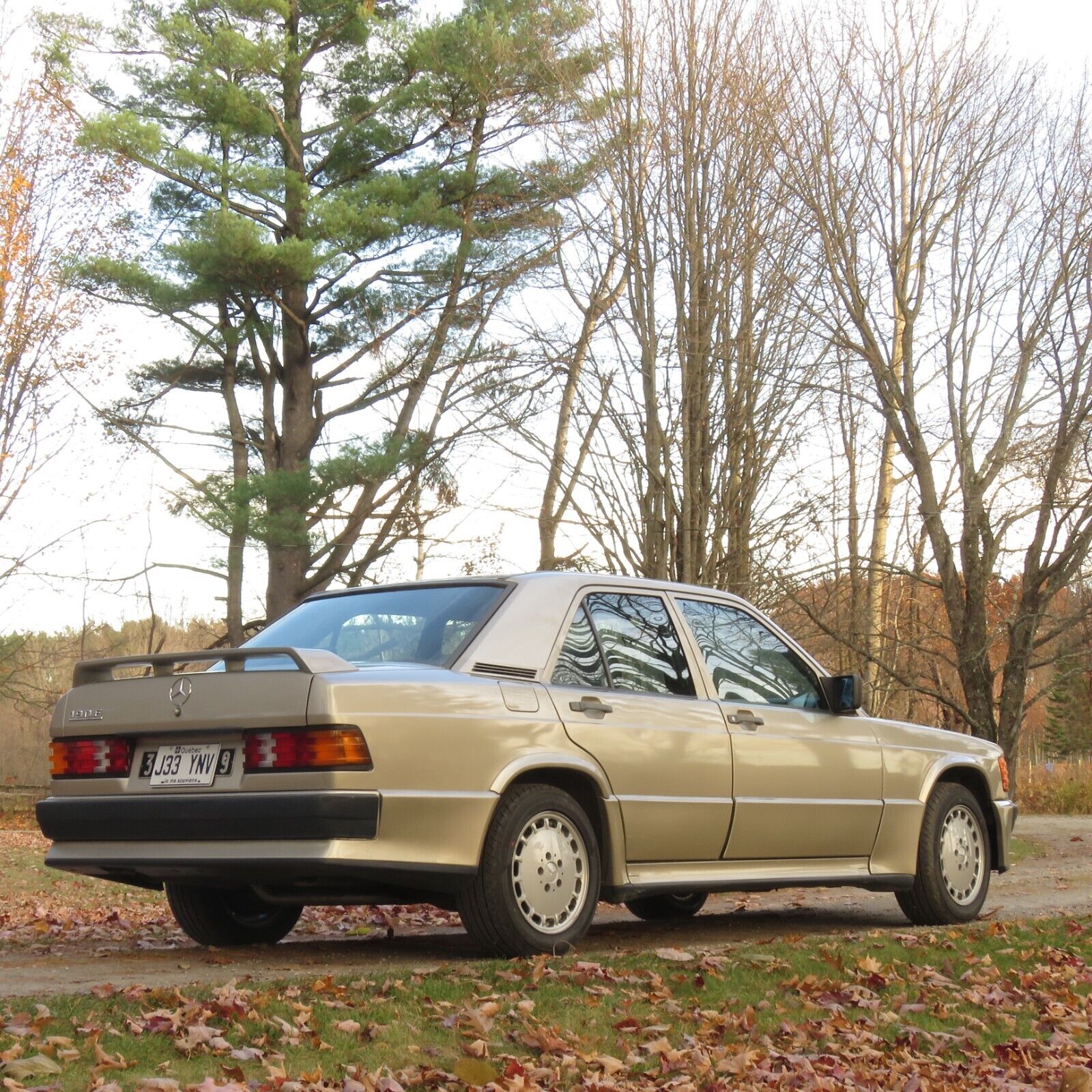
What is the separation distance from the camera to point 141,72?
22.4 meters

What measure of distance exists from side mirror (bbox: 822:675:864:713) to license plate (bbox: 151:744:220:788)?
11.0 feet

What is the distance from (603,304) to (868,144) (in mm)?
2816

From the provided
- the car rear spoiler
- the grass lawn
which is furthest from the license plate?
the grass lawn

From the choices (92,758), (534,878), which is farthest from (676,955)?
(92,758)

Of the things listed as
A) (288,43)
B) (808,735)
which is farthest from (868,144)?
(288,43)

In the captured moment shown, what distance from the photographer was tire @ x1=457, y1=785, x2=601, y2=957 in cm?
571

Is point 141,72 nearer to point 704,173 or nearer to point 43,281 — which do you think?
point 43,281

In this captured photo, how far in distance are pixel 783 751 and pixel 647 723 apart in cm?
100

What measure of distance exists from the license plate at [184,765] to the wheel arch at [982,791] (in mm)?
4356

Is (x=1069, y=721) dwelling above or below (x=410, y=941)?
above

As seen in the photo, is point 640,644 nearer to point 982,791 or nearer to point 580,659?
point 580,659

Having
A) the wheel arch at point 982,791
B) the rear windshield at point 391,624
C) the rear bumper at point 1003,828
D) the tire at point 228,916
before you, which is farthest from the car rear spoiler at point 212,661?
the rear bumper at point 1003,828

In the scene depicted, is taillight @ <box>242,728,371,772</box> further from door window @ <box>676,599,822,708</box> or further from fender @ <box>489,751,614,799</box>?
door window @ <box>676,599,822,708</box>

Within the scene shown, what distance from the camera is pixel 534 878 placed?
5.89 meters
